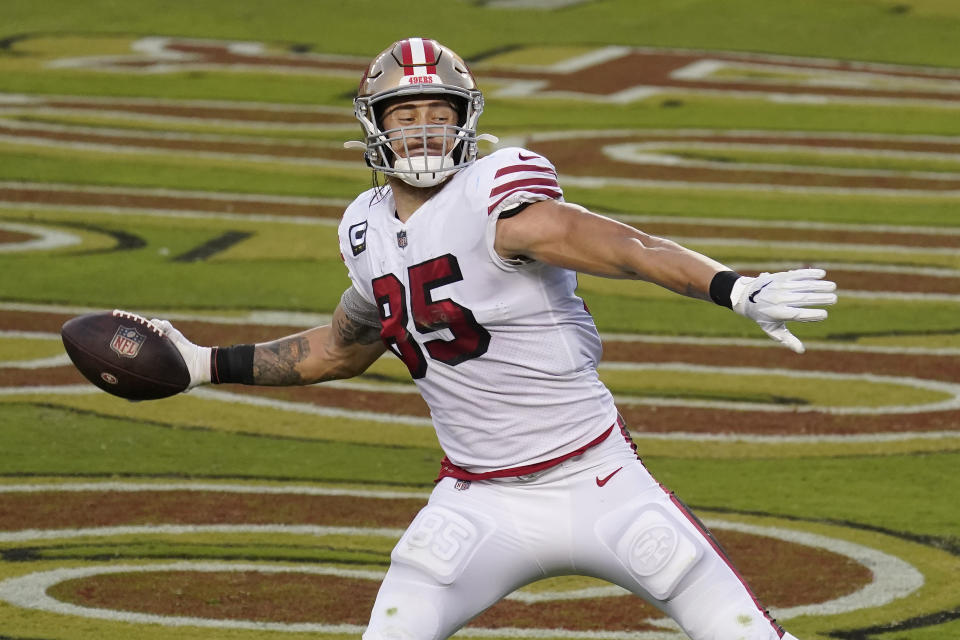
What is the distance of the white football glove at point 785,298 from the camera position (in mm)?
3611

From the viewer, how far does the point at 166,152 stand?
17.2m

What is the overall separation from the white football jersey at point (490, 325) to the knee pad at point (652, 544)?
242 millimetres

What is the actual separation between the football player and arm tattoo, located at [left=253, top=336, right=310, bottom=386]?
1.93 ft

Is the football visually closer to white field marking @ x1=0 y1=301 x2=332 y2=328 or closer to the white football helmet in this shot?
the white football helmet

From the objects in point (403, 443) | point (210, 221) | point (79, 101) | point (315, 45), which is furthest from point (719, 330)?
point (315, 45)

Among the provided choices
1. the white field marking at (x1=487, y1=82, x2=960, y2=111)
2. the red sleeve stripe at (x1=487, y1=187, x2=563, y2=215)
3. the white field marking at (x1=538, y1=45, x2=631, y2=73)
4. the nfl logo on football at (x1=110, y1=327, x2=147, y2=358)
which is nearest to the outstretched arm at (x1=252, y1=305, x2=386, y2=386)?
the nfl logo on football at (x1=110, y1=327, x2=147, y2=358)

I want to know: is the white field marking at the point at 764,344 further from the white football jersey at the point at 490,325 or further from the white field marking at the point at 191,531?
the white football jersey at the point at 490,325

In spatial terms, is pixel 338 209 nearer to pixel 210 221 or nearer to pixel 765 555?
pixel 210 221

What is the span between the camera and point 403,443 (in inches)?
338

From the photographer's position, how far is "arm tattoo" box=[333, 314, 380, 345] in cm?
489

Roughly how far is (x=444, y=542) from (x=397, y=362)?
6.22 meters

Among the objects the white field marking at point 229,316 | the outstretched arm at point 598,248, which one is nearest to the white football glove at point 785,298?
the outstretched arm at point 598,248

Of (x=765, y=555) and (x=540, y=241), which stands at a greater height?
(x=540, y=241)

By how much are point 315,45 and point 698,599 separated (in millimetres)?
20490
